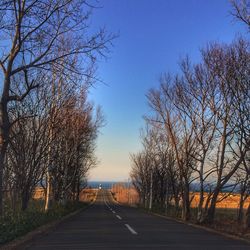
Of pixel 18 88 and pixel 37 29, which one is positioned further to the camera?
pixel 18 88

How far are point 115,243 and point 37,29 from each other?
649 cm

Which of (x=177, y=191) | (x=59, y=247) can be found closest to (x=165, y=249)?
(x=59, y=247)

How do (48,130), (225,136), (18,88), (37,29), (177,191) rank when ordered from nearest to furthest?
1. (37,29)
2. (18,88)
3. (48,130)
4. (225,136)
5. (177,191)

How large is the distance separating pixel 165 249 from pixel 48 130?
441 inches

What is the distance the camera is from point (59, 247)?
12.9m

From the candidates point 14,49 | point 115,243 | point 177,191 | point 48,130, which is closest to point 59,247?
point 115,243

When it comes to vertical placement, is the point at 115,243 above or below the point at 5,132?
below

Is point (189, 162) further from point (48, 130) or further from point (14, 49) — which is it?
point (14, 49)

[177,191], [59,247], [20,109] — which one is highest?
[20,109]

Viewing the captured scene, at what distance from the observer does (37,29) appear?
44.1 ft

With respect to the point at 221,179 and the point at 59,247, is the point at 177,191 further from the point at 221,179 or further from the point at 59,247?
the point at 59,247

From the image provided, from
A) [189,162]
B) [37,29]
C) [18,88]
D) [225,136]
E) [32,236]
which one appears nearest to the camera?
[37,29]

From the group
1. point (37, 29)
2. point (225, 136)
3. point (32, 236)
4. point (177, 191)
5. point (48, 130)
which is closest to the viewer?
point (37, 29)

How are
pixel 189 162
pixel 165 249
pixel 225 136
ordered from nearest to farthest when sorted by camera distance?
pixel 165 249 → pixel 225 136 → pixel 189 162
